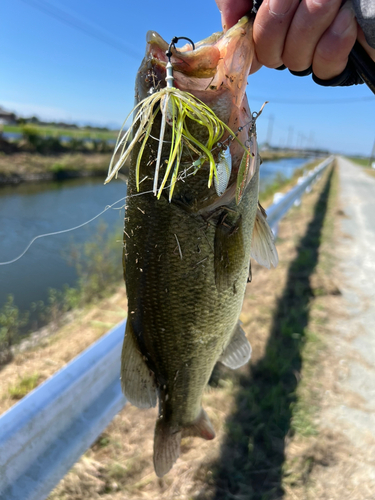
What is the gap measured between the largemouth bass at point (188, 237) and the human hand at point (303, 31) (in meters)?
0.09

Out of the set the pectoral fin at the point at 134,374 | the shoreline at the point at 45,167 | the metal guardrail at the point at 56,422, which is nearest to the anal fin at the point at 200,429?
the pectoral fin at the point at 134,374

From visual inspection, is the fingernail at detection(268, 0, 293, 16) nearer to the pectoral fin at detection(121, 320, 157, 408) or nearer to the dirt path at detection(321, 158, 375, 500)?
the pectoral fin at detection(121, 320, 157, 408)

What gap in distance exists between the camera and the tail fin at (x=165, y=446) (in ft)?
5.56

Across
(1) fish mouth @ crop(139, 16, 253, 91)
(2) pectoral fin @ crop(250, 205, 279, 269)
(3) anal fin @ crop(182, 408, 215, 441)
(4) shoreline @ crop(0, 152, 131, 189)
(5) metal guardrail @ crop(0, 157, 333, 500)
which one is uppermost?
(1) fish mouth @ crop(139, 16, 253, 91)

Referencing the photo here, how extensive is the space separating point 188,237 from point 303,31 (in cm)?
94

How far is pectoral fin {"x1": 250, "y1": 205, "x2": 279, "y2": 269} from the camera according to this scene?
5.69ft

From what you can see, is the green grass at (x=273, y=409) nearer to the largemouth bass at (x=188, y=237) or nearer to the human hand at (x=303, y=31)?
the largemouth bass at (x=188, y=237)

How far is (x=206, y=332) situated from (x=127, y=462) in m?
1.26

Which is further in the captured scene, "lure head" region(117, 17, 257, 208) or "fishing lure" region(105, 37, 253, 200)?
"lure head" region(117, 17, 257, 208)

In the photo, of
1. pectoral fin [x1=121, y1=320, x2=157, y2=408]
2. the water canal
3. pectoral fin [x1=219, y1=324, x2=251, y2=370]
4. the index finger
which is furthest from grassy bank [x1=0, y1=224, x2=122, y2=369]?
the index finger

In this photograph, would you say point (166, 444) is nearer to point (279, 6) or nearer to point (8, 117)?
point (279, 6)

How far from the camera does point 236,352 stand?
6.40ft

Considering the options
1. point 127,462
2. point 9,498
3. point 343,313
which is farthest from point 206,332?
point 343,313

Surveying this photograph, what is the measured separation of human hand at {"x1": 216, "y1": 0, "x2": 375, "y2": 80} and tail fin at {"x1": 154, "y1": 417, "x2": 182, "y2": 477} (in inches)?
72.6
